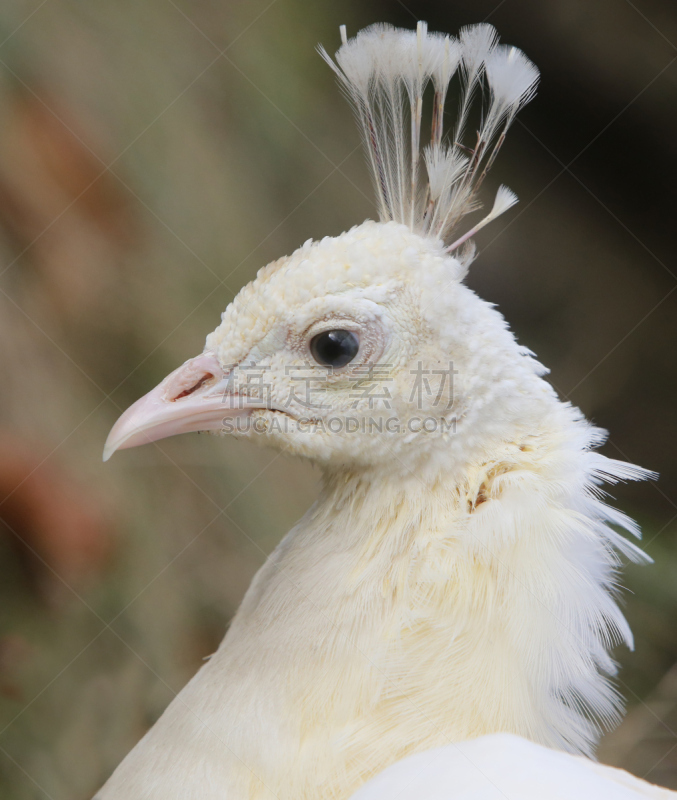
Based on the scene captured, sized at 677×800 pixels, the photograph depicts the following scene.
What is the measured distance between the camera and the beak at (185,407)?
0.98 m

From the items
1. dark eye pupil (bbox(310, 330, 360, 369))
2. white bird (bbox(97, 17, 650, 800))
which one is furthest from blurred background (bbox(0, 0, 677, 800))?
dark eye pupil (bbox(310, 330, 360, 369))

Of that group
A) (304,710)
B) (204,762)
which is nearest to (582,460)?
(304,710)

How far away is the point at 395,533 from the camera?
3.02ft

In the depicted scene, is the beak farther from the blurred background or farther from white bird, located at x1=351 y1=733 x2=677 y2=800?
the blurred background

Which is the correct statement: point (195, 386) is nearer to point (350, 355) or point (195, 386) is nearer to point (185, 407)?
point (185, 407)

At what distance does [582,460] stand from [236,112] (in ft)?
6.39

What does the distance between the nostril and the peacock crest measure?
378mm

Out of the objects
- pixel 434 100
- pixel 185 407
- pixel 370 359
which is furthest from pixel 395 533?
pixel 434 100

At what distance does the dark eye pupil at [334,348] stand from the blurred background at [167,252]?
4.34 feet

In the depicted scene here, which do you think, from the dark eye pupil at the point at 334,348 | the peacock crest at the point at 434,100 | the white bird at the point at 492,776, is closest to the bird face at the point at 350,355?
the dark eye pupil at the point at 334,348

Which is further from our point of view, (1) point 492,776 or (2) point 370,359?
(2) point 370,359

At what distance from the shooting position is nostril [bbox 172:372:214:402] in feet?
3.29

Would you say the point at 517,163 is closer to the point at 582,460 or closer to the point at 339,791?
the point at 582,460

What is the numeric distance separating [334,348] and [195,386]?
0.23m
